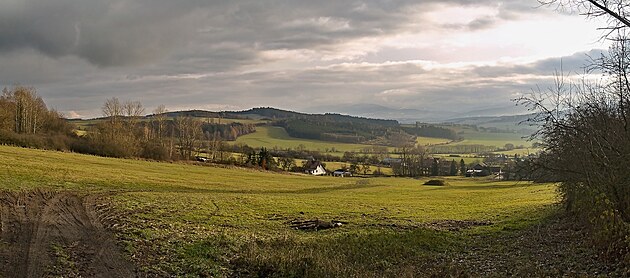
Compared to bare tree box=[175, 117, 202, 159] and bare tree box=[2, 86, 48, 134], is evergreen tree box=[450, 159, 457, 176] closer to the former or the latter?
bare tree box=[175, 117, 202, 159]

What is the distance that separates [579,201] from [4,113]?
8450 centimetres

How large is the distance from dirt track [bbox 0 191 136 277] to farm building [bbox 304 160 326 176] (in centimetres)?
9361

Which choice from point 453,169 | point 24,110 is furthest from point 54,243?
point 453,169

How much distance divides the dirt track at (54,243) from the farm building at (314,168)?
93.6 meters

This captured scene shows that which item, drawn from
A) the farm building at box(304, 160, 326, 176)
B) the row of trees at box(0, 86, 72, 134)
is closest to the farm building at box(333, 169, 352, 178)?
the farm building at box(304, 160, 326, 176)

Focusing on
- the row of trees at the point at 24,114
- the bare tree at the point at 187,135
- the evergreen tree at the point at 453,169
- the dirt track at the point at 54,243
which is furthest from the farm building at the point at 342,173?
the dirt track at the point at 54,243

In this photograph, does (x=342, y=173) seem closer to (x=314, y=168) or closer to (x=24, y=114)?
(x=314, y=168)

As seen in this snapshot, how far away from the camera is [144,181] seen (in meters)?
46.3

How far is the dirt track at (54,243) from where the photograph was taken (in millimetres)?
13008

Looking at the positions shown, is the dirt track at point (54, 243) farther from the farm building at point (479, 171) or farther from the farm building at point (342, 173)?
the farm building at point (479, 171)

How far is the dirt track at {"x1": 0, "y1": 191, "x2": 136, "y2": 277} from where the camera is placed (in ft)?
42.7


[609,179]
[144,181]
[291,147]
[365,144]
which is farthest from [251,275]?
[365,144]

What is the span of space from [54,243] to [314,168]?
10363 cm

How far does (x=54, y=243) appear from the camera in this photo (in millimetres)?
15594
